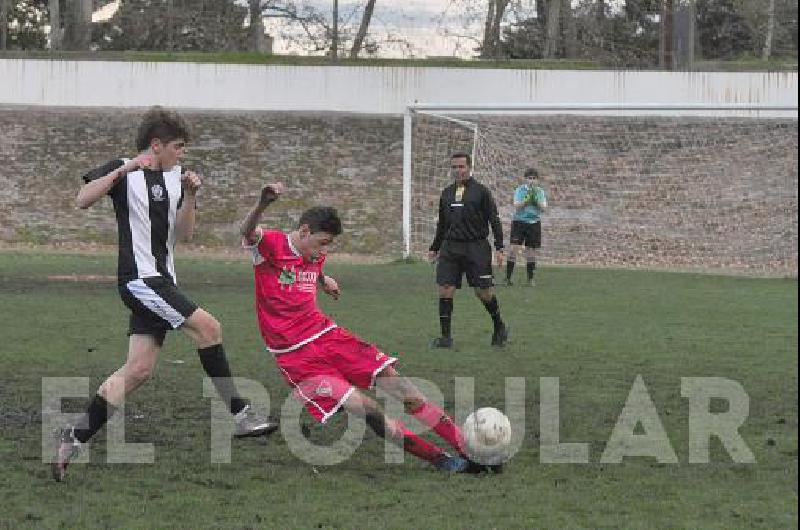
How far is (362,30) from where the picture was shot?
31750mm

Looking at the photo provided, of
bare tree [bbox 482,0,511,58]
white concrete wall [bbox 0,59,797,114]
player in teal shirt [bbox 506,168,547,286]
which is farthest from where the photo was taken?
bare tree [bbox 482,0,511,58]

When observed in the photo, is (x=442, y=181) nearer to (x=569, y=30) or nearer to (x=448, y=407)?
(x=569, y=30)

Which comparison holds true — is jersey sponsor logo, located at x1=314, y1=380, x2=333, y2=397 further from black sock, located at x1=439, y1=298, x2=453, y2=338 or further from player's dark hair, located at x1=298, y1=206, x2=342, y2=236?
black sock, located at x1=439, y1=298, x2=453, y2=338

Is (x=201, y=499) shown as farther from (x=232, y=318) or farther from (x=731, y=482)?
(x=232, y=318)

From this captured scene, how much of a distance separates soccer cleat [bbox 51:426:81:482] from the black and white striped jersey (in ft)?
2.59

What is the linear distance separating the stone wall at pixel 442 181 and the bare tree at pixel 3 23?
1.99 m

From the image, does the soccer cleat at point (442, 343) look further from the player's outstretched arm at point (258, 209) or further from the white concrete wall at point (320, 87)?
the white concrete wall at point (320, 87)

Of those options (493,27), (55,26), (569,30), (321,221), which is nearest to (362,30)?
(493,27)

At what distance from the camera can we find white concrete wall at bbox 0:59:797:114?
3042 cm

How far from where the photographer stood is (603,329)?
1467 centimetres

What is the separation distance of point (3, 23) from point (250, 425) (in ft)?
86.0

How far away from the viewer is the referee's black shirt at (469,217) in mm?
13430

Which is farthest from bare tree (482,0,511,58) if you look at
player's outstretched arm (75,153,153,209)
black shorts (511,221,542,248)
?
player's outstretched arm (75,153,153,209)

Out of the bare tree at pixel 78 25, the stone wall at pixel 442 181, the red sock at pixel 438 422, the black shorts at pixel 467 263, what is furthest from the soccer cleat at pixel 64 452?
the bare tree at pixel 78 25
